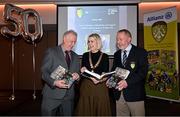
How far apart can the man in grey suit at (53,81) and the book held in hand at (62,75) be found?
4cm

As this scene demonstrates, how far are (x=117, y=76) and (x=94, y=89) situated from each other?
0.26 metres

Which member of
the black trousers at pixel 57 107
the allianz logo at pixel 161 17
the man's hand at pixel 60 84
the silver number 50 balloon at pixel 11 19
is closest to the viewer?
the man's hand at pixel 60 84

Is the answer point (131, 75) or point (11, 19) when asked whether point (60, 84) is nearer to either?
point (131, 75)

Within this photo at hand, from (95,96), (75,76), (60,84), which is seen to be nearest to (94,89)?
(95,96)

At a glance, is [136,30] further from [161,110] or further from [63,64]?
[63,64]

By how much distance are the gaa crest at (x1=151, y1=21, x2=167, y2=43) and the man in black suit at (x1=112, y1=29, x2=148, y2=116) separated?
3.32 m

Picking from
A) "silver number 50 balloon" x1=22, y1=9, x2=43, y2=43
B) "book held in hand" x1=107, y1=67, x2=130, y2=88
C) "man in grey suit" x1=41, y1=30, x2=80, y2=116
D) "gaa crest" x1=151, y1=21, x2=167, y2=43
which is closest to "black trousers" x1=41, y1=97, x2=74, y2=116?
"man in grey suit" x1=41, y1=30, x2=80, y2=116

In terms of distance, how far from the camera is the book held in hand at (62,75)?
9.59 feet

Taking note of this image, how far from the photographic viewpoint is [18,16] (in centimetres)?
684

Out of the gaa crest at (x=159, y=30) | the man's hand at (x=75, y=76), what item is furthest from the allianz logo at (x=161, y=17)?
the man's hand at (x=75, y=76)

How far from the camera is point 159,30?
632cm

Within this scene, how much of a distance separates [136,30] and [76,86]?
292cm

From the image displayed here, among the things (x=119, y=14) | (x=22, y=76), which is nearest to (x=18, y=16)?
(x=119, y=14)

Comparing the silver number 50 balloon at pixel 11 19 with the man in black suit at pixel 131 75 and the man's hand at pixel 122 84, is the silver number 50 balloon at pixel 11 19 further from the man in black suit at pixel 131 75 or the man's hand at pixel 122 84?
the man's hand at pixel 122 84
